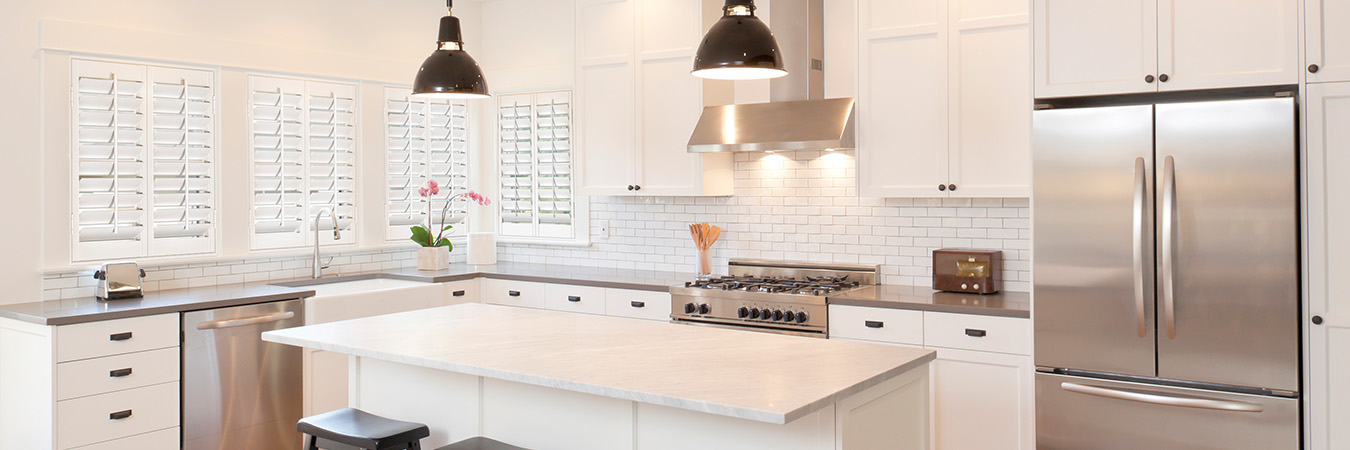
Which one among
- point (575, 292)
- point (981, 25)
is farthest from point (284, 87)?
point (981, 25)

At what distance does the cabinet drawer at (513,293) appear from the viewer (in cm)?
571

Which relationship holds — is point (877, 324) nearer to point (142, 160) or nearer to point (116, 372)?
point (116, 372)

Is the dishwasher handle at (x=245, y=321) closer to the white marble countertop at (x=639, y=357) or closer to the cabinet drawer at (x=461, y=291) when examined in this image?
the cabinet drawer at (x=461, y=291)

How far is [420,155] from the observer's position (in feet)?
20.9

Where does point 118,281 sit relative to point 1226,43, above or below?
below

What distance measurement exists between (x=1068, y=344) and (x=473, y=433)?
2.36 m

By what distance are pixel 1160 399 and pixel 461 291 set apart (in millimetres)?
4030

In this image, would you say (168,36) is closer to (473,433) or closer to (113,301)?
(113,301)

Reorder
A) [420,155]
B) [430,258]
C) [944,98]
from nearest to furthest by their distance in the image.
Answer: [944,98] < [430,258] < [420,155]

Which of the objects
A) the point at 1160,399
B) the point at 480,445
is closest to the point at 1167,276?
the point at 1160,399

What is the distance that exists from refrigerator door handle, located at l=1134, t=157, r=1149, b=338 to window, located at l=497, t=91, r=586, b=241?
374 cm

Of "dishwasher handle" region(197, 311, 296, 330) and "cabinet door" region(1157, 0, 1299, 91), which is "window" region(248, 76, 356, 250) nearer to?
"dishwasher handle" region(197, 311, 296, 330)

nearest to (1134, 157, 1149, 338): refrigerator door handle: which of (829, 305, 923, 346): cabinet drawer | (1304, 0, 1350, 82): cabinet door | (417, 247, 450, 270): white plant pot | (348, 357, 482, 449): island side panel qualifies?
(1304, 0, 1350, 82): cabinet door

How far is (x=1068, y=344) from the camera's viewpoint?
12.1 ft
